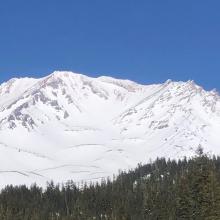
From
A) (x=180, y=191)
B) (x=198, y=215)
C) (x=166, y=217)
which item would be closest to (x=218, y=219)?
(x=198, y=215)

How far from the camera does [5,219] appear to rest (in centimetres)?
19625

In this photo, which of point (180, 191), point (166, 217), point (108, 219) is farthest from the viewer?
point (108, 219)

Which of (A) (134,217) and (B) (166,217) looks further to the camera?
(A) (134,217)

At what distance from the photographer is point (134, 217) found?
7569 inches

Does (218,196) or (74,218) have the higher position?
(74,218)

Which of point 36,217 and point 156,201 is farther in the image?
point 36,217

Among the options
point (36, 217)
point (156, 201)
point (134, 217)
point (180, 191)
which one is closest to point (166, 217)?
point (156, 201)

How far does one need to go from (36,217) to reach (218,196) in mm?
83327

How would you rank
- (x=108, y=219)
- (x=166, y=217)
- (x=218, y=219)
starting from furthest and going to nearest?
1. (x=108, y=219)
2. (x=166, y=217)
3. (x=218, y=219)

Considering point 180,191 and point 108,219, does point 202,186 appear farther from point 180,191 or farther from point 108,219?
point 108,219

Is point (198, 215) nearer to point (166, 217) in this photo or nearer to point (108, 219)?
point (166, 217)

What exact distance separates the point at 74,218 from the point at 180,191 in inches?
2782

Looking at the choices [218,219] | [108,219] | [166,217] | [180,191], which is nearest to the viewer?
[218,219]

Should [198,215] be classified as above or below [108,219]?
Answer: below
